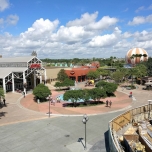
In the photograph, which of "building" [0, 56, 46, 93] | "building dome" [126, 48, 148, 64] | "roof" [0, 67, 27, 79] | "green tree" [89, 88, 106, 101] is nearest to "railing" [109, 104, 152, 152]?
"green tree" [89, 88, 106, 101]

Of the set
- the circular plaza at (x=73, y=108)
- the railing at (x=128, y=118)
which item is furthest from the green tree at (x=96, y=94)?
the railing at (x=128, y=118)

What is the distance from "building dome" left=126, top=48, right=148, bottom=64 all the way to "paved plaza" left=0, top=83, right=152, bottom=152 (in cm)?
6118

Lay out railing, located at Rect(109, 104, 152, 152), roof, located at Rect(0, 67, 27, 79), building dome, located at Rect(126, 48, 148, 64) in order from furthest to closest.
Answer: building dome, located at Rect(126, 48, 148, 64) → roof, located at Rect(0, 67, 27, 79) → railing, located at Rect(109, 104, 152, 152)

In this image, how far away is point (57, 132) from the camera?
65.7 feet

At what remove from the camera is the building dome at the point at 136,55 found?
281 ft

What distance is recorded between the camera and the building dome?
8556 cm

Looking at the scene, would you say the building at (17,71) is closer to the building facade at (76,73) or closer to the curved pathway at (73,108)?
the curved pathway at (73,108)

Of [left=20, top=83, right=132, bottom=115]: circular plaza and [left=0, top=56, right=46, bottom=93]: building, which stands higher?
[left=0, top=56, right=46, bottom=93]: building

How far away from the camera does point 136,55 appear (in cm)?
8550

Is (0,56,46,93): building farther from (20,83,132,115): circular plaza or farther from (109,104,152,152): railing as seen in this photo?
(109,104,152,152): railing

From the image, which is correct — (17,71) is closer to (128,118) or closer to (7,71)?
(7,71)

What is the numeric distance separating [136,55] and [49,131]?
73.7m

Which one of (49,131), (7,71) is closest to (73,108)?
(49,131)

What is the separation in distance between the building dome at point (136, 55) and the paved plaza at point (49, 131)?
201 ft
